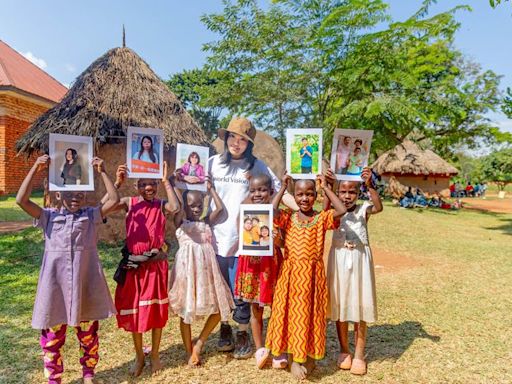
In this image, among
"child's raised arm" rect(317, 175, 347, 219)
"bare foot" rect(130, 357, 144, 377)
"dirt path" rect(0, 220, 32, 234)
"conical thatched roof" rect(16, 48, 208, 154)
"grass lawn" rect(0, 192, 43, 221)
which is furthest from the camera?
"grass lawn" rect(0, 192, 43, 221)

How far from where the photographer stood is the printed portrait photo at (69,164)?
8.67 feet

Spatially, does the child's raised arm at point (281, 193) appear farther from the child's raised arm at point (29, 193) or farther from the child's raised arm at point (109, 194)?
the child's raised arm at point (29, 193)

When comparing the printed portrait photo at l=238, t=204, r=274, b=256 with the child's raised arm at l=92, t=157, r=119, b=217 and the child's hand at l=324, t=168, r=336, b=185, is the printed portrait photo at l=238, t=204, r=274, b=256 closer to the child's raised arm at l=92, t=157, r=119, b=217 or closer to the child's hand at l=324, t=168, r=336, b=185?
the child's hand at l=324, t=168, r=336, b=185

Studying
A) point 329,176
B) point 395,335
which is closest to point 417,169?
point 395,335

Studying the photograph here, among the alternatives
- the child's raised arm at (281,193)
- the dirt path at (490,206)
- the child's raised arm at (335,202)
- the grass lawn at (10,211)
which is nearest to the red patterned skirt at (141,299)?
the child's raised arm at (281,193)

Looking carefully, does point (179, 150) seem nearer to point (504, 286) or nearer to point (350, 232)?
point (350, 232)

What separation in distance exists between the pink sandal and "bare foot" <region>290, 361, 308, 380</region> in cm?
22

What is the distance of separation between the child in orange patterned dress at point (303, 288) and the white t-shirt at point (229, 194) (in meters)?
0.39

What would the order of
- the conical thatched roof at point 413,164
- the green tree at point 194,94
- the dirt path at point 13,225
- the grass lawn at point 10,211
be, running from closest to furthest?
the dirt path at point 13,225 < the grass lawn at point 10,211 < the conical thatched roof at point 413,164 < the green tree at point 194,94

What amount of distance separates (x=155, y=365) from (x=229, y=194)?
146 cm

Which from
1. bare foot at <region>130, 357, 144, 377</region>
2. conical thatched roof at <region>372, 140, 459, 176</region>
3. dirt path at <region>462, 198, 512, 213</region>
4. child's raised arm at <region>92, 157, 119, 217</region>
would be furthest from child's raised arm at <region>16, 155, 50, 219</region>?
conical thatched roof at <region>372, 140, 459, 176</region>

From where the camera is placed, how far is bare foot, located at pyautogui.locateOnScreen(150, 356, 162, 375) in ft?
9.80

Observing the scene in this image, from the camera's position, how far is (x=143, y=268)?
114 inches

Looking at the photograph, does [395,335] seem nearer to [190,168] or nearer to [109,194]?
[190,168]
